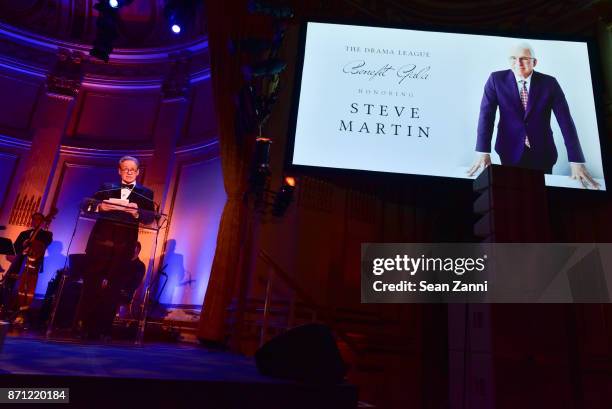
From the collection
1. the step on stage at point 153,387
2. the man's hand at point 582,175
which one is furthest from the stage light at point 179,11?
the man's hand at point 582,175

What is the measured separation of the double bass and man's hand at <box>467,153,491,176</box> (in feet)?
15.8

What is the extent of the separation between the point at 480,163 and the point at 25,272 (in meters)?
5.39

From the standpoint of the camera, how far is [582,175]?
3777 mm

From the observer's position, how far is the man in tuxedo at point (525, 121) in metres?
3.79

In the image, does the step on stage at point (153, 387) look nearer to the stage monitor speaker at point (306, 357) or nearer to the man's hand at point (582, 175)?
the stage monitor speaker at point (306, 357)

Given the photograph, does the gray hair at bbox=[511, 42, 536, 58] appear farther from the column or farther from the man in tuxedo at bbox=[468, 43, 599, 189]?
the column

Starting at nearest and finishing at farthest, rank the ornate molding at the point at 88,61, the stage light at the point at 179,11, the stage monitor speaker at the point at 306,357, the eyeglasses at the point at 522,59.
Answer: the stage monitor speaker at the point at 306,357, the eyeglasses at the point at 522,59, the stage light at the point at 179,11, the ornate molding at the point at 88,61

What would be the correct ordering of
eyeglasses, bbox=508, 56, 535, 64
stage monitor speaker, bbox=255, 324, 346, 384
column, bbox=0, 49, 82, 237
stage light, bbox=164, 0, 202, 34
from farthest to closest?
column, bbox=0, 49, 82, 237, stage light, bbox=164, 0, 202, 34, eyeglasses, bbox=508, 56, 535, 64, stage monitor speaker, bbox=255, 324, 346, 384

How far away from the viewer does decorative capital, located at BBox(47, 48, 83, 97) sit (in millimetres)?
6477

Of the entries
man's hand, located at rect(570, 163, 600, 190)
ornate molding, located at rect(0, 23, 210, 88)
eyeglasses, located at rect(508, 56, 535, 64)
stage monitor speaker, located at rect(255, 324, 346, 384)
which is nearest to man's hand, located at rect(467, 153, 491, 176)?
man's hand, located at rect(570, 163, 600, 190)

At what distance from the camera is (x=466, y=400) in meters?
2.49

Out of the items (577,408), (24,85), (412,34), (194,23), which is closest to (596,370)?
(577,408)

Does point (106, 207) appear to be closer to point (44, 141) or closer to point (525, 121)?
point (525, 121)

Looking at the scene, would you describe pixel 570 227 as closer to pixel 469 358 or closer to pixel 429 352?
pixel 429 352
